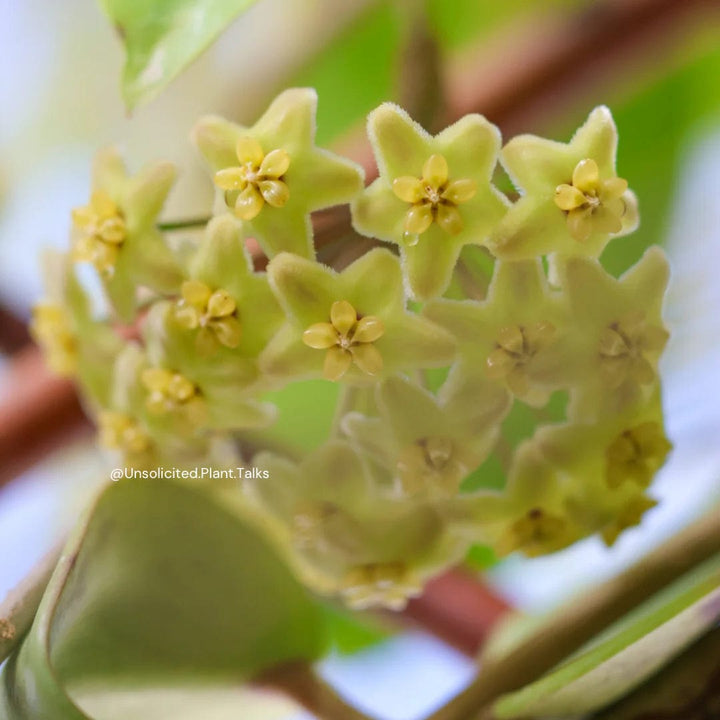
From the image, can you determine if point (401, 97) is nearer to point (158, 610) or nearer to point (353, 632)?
point (158, 610)

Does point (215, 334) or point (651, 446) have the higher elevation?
point (215, 334)

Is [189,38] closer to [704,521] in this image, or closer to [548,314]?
[548,314]

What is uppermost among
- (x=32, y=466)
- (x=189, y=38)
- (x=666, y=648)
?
(x=189, y=38)

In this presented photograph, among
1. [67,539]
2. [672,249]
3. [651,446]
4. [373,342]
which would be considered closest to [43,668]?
[67,539]

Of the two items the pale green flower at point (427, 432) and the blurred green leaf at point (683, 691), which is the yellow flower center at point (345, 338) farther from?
the blurred green leaf at point (683, 691)

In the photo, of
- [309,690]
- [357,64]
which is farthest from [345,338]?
[357,64]

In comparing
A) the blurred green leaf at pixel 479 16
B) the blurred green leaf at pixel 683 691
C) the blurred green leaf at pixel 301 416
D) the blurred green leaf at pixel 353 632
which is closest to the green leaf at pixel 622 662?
the blurred green leaf at pixel 683 691
